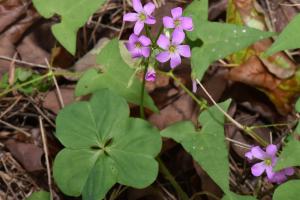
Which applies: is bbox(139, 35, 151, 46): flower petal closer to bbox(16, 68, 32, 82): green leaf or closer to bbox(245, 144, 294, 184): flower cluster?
bbox(245, 144, 294, 184): flower cluster

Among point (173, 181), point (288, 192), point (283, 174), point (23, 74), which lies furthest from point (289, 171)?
point (23, 74)

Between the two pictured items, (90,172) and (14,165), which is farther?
(14,165)

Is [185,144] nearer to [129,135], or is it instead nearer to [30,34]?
[129,135]

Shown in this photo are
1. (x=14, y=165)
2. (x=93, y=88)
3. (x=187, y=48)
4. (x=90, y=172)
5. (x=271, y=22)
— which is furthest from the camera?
(x=271, y=22)

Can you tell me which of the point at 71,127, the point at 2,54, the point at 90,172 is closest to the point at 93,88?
the point at 71,127

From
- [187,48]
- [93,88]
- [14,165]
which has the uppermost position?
[187,48]

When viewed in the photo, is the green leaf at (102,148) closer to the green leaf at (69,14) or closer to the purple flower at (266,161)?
the green leaf at (69,14)

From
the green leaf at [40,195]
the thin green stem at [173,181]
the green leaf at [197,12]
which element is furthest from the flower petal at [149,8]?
the green leaf at [40,195]
